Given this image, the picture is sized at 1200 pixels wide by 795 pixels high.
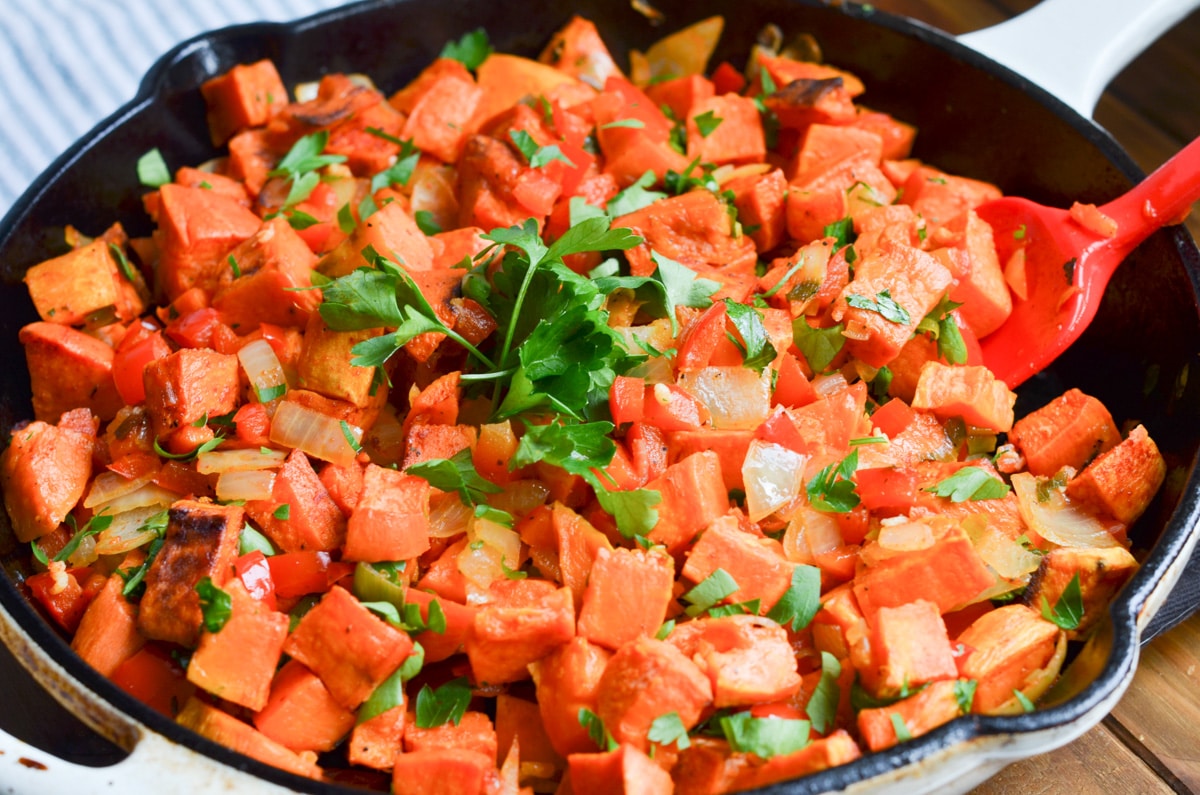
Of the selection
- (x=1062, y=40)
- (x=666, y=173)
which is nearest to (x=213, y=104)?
(x=666, y=173)

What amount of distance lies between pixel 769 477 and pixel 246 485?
1150 mm

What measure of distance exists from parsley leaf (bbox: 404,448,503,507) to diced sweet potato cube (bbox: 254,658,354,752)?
1.51ft

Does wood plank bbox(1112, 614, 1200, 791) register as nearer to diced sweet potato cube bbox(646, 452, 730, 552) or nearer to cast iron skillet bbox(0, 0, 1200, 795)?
cast iron skillet bbox(0, 0, 1200, 795)

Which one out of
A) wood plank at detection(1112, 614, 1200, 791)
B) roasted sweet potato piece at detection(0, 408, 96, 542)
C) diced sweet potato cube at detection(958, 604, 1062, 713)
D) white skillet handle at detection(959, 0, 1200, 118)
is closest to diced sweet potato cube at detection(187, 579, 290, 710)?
roasted sweet potato piece at detection(0, 408, 96, 542)

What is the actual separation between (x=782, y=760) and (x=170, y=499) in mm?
1491

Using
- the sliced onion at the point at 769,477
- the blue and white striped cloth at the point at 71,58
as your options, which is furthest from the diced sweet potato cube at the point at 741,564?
the blue and white striped cloth at the point at 71,58

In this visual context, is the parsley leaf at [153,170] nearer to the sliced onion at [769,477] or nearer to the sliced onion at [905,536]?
the sliced onion at [769,477]

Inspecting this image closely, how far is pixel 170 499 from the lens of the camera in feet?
7.58

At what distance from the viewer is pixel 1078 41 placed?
3.00 metres

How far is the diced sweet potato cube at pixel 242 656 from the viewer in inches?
75.1

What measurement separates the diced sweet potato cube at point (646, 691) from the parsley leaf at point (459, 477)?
20.3 inches

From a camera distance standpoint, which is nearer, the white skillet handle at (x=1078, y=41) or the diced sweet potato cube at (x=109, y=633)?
the diced sweet potato cube at (x=109, y=633)

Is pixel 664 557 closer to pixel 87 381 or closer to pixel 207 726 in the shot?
pixel 207 726

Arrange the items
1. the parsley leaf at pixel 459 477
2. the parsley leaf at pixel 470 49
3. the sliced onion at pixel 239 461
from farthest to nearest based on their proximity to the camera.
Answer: the parsley leaf at pixel 470 49
the sliced onion at pixel 239 461
the parsley leaf at pixel 459 477
